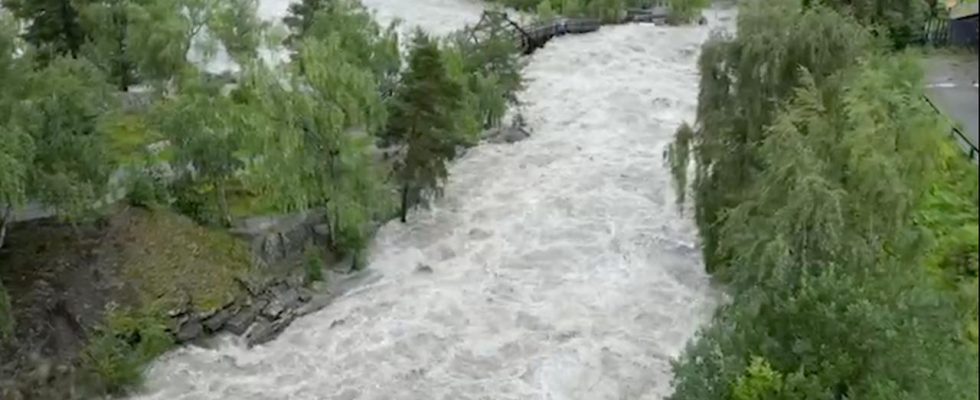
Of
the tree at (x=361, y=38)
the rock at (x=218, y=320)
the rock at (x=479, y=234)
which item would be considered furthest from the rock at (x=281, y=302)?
the tree at (x=361, y=38)

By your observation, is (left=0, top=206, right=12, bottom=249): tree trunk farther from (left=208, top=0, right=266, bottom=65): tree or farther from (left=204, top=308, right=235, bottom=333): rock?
(left=208, top=0, right=266, bottom=65): tree

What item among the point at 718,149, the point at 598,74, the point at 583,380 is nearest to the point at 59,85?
the point at 583,380

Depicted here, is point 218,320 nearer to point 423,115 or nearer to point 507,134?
point 423,115

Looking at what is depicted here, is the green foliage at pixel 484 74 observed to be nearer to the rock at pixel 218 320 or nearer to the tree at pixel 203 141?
the tree at pixel 203 141

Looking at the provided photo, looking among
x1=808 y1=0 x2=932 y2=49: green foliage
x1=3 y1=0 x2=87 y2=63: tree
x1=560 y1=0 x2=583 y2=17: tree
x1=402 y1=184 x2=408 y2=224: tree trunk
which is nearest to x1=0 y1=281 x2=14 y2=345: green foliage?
x1=402 y1=184 x2=408 y2=224: tree trunk

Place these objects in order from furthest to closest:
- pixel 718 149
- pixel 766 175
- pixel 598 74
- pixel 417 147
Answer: pixel 598 74
pixel 417 147
pixel 718 149
pixel 766 175

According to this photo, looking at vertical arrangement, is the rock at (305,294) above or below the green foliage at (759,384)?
below

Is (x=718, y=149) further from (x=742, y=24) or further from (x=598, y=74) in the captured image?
(x=598, y=74)
